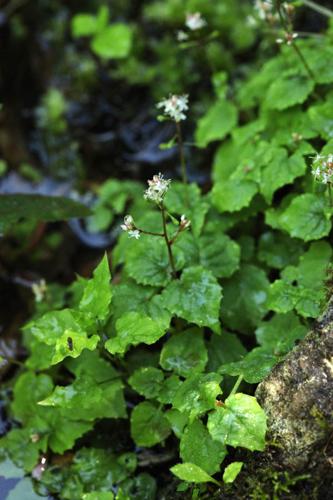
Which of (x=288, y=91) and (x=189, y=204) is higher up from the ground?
(x=288, y=91)

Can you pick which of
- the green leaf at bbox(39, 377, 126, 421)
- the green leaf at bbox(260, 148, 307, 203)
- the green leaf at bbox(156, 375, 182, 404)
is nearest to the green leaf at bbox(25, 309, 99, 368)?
the green leaf at bbox(39, 377, 126, 421)

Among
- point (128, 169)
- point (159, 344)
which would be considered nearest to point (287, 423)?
point (159, 344)

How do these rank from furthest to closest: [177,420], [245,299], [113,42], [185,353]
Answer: [113,42], [245,299], [185,353], [177,420]

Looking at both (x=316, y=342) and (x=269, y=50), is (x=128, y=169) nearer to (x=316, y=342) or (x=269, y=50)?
(x=269, y=50)

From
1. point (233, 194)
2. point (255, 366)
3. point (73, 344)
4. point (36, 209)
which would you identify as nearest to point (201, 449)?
point (255, 366)

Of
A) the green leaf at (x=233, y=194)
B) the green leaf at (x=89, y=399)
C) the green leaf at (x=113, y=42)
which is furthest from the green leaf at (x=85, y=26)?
the green leaf at (x=89, y=399)

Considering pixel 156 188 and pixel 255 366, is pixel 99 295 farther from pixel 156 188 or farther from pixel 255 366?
pixel 255 366
